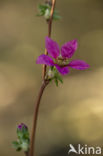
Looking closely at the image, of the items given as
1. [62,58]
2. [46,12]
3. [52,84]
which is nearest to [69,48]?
[62,58]

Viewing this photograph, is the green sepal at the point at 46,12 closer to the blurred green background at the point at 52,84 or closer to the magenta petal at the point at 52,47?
the magenta petal at the point at 52,47

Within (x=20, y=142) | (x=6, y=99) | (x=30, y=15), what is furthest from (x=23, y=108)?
(x=20, y=142)

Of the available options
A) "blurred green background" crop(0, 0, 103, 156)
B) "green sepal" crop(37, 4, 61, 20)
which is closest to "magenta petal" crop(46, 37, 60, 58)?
"green sepal" crop(37, 4, 61, 20)

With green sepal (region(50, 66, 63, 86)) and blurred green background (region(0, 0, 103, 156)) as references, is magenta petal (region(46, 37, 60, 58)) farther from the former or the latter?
blurred green background (region(0, 0, 103, 156))

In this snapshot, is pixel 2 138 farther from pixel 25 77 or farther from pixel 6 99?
pixel 25 77

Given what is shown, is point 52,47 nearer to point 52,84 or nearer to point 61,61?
point 61,61

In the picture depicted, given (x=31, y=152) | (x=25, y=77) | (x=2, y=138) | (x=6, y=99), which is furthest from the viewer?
(x=25, y=77)
